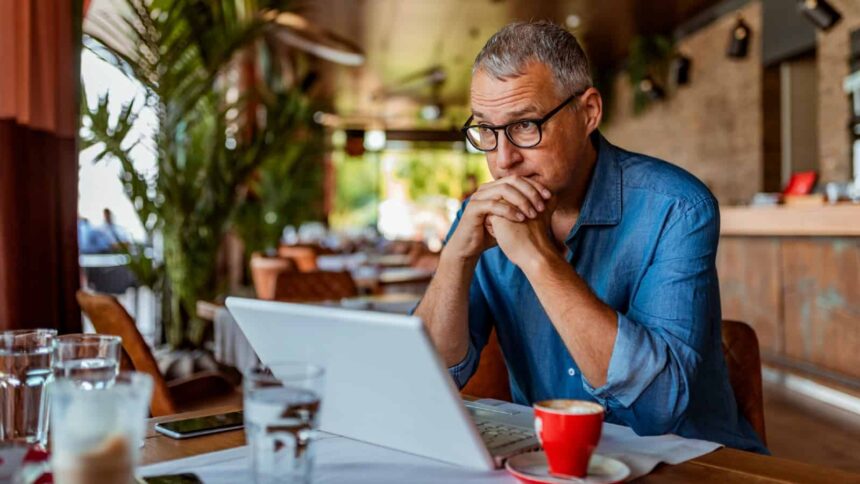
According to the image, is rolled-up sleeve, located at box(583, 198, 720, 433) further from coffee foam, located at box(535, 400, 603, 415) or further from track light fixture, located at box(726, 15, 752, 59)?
track light fixture, located at box(726, 15, 752, 59)

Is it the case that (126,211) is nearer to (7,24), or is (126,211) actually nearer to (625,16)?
(7,24)

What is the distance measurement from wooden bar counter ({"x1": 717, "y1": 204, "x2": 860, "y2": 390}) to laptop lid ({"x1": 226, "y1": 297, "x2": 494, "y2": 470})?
4.01m

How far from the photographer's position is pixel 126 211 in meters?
4.32

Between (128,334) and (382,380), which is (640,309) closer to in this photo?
(382,380)

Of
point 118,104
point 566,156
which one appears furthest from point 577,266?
point 118,104

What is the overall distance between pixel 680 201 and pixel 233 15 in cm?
364

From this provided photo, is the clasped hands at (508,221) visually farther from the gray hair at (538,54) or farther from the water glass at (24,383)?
the water glass at (24,383)

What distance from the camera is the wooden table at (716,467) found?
0.97 metres

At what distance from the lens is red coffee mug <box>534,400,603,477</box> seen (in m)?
0.91

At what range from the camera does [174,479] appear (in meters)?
0.94

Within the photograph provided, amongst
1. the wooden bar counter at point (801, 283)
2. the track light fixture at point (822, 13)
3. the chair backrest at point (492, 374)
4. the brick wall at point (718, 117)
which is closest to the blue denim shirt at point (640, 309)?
the chair backrest at point (492, 374)

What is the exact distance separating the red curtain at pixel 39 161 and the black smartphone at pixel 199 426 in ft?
4.91

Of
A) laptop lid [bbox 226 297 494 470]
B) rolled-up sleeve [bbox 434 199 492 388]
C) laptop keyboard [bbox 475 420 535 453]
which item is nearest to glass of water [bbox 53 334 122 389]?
laptop lid [bbox 226 297 494 470]

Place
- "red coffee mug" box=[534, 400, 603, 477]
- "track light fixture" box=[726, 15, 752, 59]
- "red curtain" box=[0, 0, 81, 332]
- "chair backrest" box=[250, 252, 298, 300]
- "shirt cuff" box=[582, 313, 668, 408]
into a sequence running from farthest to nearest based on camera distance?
"track light fixture" box=[726, 15, 752, 59], "chair backrest" box=[250, 252, 298, 300], "red curtain" box=[0, 0, 81, 332], "shirt cuff" box=[582, 313, 668, 408], "red coffee mug" box=[534, 400, 603, 477]
